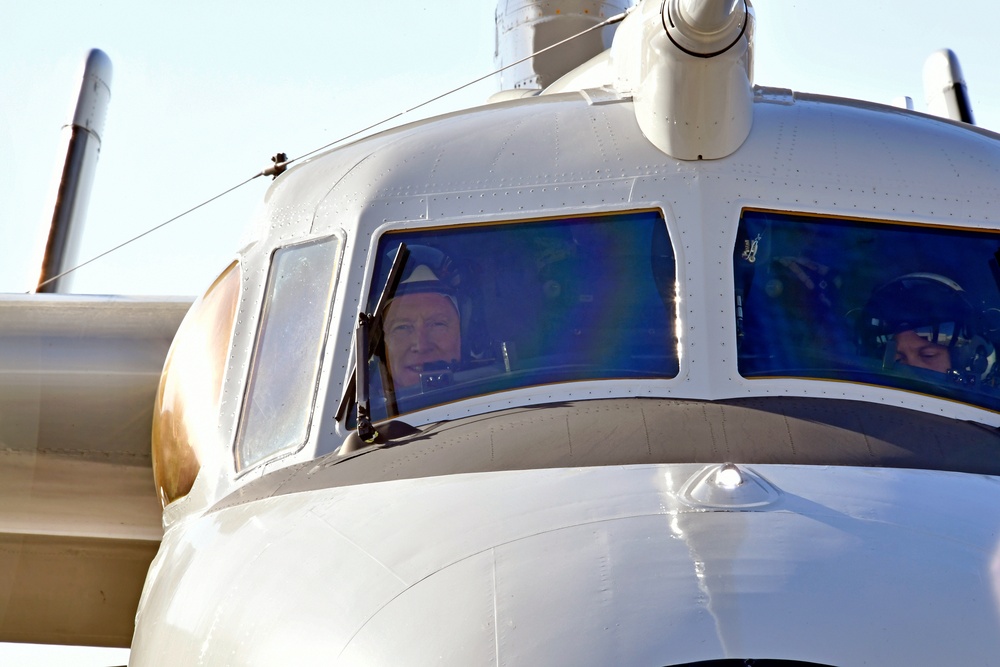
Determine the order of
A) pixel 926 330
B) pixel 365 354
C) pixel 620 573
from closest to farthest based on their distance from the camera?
pixel 620 573, pixel 365 354, pixel 926 330

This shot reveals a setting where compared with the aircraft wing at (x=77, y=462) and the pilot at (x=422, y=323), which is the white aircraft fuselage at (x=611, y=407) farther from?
the aircraft wing at (x=77, y=462)

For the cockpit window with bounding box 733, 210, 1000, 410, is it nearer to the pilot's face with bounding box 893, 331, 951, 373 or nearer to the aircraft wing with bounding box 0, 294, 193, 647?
the pilot's face with bounding box 893, 331, 951, 373

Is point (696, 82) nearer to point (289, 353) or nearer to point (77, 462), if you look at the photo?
point (289, 353)

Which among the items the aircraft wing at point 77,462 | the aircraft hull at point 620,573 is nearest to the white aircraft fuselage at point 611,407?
the aircraft hull at point 620,573

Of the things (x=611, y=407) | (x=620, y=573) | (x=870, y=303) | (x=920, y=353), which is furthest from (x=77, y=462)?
(x=620, y=573)

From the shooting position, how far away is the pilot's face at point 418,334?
391 centimetres

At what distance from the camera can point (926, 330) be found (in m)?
3.95

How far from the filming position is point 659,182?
4.20 metres

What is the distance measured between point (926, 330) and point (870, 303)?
0.65ft

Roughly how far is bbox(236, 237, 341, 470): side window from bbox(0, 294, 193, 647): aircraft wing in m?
2.29

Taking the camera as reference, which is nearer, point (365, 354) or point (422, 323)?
point (365, 354)

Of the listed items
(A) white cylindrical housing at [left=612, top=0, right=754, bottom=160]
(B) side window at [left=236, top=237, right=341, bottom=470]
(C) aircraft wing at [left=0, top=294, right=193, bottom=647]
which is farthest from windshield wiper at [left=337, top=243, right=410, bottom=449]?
(C) aircraft wing at [left=0, top=294, right=193, bottom=647]

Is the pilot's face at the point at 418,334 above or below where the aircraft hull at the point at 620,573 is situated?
above

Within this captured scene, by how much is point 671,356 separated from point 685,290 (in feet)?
0.82
